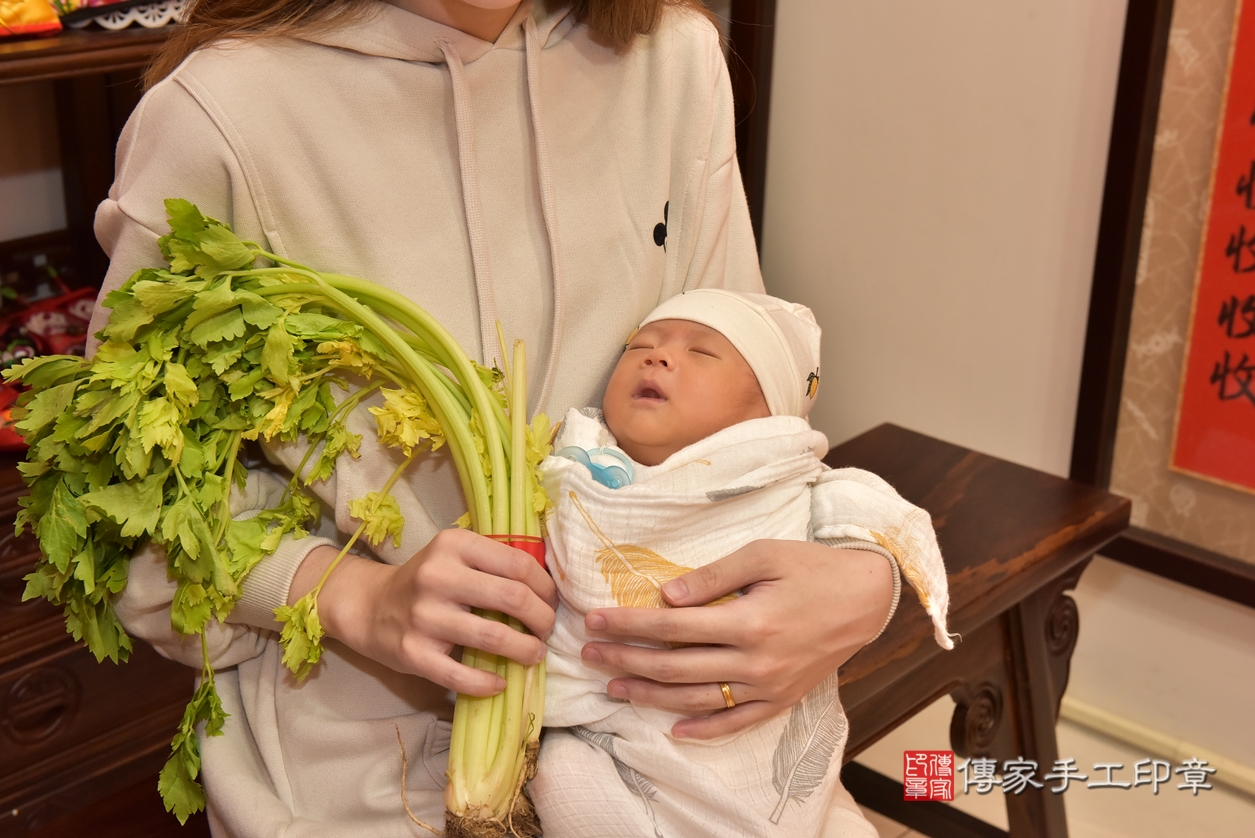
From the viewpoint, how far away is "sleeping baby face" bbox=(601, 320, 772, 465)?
1.30 metres

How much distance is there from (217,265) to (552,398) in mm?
447

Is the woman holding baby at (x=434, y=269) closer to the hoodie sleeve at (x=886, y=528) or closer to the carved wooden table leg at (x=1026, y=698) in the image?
the hoodie sleeve at (x=886, y=528)

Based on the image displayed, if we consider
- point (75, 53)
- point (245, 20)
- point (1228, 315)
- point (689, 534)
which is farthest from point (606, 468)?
point (1228, 315)

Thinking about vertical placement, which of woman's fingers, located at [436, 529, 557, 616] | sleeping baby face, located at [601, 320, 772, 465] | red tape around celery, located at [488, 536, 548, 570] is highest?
sleeping baby face, located at [601, 320, 772, 465]

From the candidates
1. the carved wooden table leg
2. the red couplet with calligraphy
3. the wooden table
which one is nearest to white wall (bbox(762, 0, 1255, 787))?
the red couplet with calligraphy

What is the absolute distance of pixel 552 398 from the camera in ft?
4.55

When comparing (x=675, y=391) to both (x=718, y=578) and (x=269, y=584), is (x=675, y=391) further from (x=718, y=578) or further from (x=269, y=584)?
(x=269, y=584)

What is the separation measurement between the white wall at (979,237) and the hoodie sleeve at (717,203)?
1272 millimetres

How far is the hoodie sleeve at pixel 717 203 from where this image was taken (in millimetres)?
1490

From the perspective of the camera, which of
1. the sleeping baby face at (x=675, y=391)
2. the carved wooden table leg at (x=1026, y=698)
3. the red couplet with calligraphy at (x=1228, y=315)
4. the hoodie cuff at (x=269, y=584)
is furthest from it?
the red couplet with calligraphy at (x=1228, y=315)

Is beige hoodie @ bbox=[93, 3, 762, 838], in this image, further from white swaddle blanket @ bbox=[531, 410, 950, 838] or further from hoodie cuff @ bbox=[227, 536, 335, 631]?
white swaddle blanket @ bbox=[531, 410, 950, 838]

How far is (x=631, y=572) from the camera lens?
119 cm

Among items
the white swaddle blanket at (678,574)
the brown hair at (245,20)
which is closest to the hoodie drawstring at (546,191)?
the white swaddle blanket at (678,574)

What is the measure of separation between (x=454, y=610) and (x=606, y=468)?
257 millimetres
